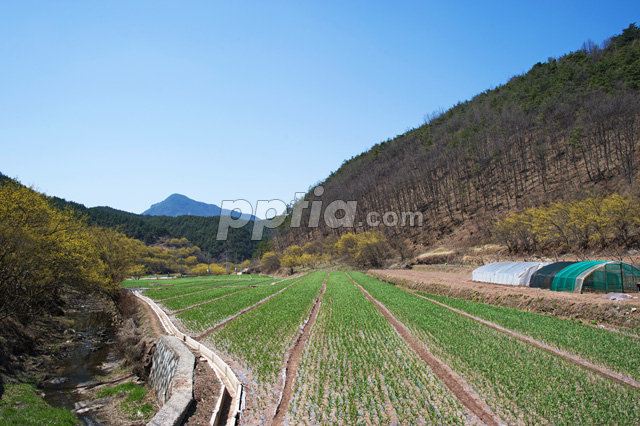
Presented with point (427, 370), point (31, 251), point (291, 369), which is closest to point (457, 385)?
point (427, 370)

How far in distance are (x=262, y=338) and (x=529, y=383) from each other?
11.1 meters

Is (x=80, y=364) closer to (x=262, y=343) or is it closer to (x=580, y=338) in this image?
(x=262, y=343)

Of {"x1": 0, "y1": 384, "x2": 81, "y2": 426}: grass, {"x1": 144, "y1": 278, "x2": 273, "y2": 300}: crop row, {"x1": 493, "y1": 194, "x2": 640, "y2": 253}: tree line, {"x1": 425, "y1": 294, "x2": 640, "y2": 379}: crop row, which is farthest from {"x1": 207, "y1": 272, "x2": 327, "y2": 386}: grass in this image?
{"x1": 493, "y1": 194, "x2": 640, "y2": 253}: tree line

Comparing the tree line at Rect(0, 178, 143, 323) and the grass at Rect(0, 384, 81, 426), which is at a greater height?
the tree line at Rect(0, 178, 143, 323)

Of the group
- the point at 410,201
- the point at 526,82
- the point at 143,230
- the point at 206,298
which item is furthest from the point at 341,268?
the point at 143,230

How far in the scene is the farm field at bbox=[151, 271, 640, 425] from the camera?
7.84m

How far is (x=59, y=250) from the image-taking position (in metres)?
19.8

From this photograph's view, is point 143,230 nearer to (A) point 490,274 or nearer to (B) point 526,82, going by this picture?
(A) point 490,274

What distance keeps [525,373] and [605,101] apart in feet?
274

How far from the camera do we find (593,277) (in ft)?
71.4

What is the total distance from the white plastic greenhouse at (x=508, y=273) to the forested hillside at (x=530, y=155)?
84.0 ft

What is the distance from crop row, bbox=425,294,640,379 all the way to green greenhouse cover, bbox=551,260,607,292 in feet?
17.7

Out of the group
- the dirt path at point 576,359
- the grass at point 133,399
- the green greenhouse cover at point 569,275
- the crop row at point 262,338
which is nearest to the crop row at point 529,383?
the dirt path at point 576,359

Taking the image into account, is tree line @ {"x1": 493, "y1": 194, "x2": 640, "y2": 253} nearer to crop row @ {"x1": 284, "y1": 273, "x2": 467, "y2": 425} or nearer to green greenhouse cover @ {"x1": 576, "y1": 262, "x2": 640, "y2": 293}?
green greenhouse cover @ {"x1": 576, "y1": 262, "x2": 640, "y2": 293}
